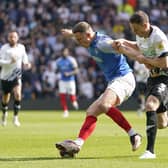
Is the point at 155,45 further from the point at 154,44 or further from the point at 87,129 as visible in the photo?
the point at 87,129

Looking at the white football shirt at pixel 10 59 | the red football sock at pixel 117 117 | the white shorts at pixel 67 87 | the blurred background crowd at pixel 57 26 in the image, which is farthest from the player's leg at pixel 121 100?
the blurred background crowd at pixel 57 26

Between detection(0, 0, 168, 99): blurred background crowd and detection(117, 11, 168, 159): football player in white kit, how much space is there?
21.5 m

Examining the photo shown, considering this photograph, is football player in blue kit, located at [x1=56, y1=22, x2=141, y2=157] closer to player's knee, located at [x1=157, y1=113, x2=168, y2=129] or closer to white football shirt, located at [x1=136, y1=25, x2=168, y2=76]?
white football shirt, located at [x1=136, y1=25, x2=168, y2=76]

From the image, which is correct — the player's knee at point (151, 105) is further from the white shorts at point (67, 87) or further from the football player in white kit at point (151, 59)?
the white shorts at point (67, 87)

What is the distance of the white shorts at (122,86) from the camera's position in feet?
42.3

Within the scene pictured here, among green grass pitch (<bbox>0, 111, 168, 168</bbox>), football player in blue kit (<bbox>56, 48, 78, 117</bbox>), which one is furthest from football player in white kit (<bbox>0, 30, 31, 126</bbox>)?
football player in blue kit (<bbox>56, 48, 78, 117</bbox>)

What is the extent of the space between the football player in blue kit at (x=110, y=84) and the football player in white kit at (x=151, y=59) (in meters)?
0.38

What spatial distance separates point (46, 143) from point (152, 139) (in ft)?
13.7

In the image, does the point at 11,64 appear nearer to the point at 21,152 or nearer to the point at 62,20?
the point at 21,152

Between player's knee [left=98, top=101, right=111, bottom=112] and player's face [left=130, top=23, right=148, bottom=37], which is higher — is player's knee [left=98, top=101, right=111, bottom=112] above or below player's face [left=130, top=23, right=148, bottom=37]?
below

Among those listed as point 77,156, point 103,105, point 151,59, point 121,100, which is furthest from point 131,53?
point 77,156

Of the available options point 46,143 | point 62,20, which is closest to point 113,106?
point 46,143

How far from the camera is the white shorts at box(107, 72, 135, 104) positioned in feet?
42.3

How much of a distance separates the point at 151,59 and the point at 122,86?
1088 millimetres
